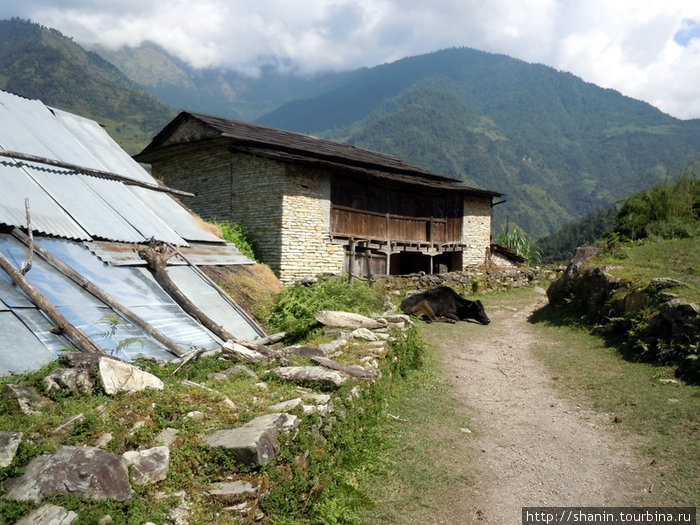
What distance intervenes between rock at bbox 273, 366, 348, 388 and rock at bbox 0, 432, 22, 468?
8.29ft

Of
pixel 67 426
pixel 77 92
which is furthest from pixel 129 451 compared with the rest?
pixel 77 92

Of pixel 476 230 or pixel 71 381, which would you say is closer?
pixel 71 381

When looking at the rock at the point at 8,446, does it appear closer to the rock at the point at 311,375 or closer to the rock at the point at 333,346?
the rock at the point at 311,375

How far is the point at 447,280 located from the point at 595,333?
7728mm

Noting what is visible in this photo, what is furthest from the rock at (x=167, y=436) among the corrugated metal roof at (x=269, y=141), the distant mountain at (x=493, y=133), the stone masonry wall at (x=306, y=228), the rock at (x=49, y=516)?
the distant mountain at (x=493, y=133)

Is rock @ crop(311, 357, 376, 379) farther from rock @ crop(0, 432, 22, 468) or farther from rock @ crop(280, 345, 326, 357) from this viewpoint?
rock @ crop(0, 432, 22, 468)

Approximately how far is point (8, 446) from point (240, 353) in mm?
2802

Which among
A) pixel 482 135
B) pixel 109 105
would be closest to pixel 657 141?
pixel 482 135

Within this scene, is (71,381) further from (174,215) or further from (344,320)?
(174,215)

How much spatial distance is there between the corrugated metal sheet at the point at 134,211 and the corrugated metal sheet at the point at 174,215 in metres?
0.28

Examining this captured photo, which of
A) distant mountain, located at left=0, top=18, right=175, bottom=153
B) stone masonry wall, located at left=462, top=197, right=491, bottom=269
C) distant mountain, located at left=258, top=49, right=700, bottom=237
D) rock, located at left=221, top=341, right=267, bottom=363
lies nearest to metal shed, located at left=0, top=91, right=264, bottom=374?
rock, located at left=221, top=341, right=267, bottom=363

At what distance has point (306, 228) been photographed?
16172 mm

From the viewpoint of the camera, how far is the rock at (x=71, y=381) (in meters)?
3.78

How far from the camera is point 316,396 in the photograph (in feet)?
15.4
